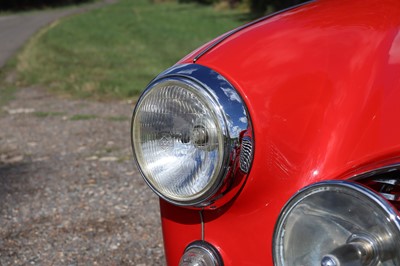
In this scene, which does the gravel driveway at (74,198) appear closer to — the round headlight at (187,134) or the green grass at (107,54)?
the round headlight at (187,134)

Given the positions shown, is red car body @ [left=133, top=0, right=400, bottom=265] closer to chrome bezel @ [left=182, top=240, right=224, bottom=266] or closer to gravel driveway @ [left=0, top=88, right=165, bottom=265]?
chrome bezel @ [left=182, top=240, right=224, bottom=266]

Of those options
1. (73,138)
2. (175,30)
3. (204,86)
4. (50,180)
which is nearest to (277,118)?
(204,86)

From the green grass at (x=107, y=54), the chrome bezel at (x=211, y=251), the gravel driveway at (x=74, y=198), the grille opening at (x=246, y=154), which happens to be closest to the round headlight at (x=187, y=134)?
the grille opening at (x=246, y=154)

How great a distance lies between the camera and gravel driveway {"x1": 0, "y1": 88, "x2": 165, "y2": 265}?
2.83 m

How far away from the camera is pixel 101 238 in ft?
9.76

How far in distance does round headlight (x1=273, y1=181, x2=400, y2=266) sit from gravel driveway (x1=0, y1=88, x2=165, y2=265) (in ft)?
4.95

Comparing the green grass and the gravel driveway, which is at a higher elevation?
the gravel driveway

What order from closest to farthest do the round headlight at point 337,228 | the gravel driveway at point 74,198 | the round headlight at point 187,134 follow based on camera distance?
1. the round headlight at point 337,228
2. the round headlight at point 187,134
3. the gravel driveway at point 74,198

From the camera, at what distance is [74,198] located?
139 inches

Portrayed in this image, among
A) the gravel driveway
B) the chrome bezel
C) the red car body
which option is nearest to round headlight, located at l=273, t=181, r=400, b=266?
the red car body

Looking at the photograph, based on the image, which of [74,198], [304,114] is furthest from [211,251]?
[74,198]

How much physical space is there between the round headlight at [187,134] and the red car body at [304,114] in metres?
0.06

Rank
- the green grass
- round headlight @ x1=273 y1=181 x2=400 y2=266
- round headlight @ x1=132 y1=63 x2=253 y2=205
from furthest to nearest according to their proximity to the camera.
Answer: the green grass < round headlight @ x1=132 y1=63 x2=253 y2=205 < round headlight @ x1=273 y1=181 x2=400 y2=266

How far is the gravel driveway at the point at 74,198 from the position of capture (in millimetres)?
2832
